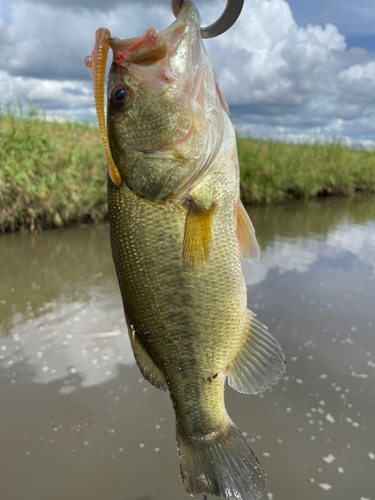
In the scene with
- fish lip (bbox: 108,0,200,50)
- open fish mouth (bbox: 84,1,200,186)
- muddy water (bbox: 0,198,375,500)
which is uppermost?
fish lip (bbox: 108,0,200,50)

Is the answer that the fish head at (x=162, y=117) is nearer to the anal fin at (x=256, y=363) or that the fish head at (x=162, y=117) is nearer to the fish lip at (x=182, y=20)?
the fish lip at (x=182, y=20)

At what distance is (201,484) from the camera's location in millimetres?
1342

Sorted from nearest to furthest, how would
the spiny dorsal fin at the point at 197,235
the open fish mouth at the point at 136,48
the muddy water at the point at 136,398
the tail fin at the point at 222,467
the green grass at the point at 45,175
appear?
the open fish mouth at the point at 136,48 → the spiny dorsal fin at the point at 197,235 → the tail fin at the point at 222,467 → the muddy water at the point at 136,398 → the green grass at the point at 45,175

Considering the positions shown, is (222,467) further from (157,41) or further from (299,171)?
(299,171)

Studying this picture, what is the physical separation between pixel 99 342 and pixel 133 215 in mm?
2613

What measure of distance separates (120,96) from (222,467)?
1.42m

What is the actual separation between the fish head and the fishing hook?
73mm

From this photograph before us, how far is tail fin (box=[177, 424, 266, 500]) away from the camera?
1.33m

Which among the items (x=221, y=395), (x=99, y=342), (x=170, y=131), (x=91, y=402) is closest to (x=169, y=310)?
(x=221, y=395)

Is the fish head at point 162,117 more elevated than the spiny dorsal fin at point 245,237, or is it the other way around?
the fish head at point 162,117

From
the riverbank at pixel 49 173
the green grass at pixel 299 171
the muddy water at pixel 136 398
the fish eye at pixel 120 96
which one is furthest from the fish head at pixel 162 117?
the green grass at pixel 299 171

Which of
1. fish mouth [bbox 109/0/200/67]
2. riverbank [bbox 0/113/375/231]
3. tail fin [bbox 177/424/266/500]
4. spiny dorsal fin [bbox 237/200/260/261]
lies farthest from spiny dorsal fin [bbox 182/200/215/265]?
riverbank [bbox 0/113/375/231]

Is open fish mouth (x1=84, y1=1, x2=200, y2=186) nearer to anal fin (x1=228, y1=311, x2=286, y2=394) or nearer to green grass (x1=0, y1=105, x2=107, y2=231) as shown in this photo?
anal fin (x1=228, y1=311, x2=286, y2=394)

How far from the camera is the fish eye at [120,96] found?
124 cm
